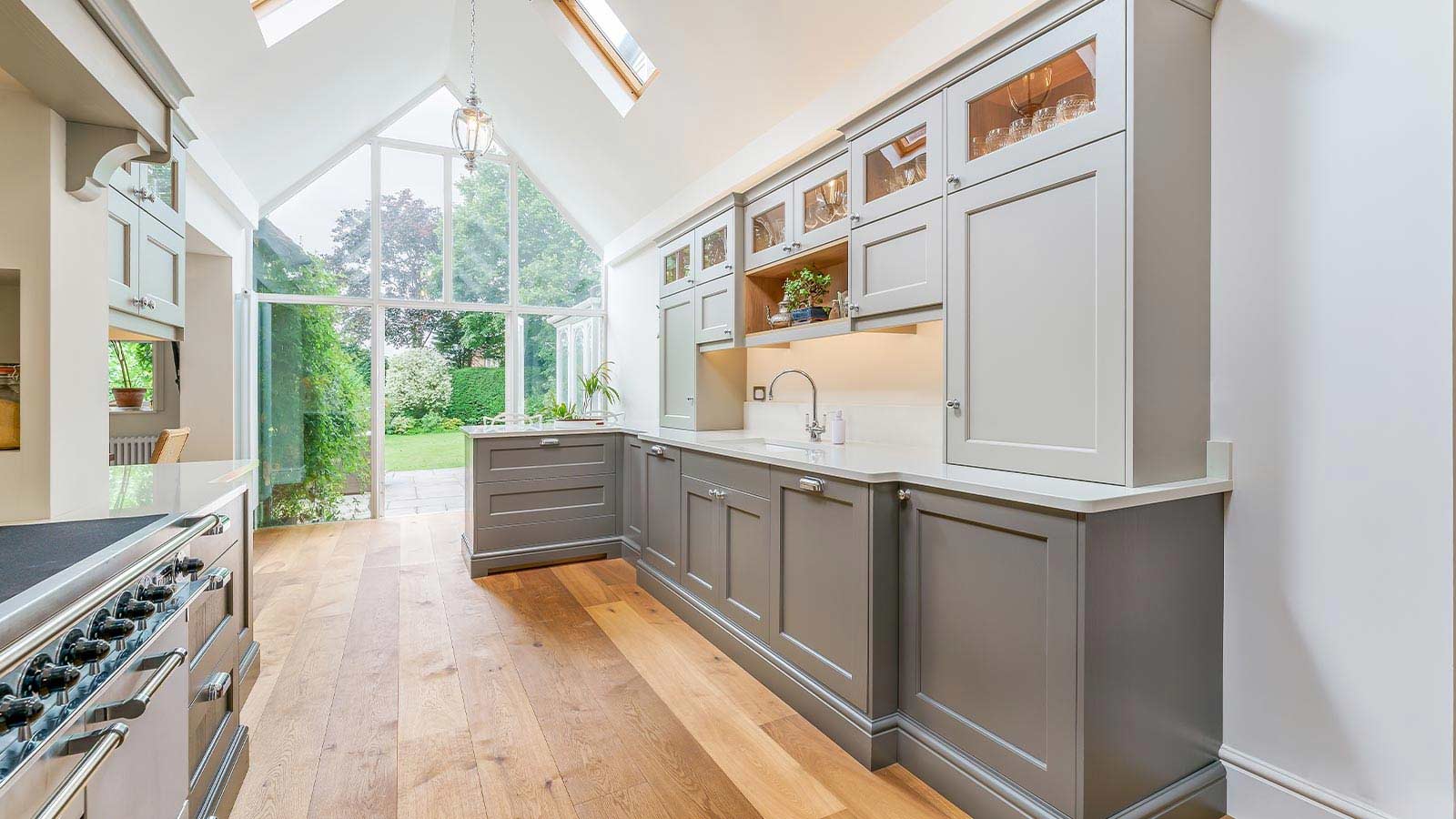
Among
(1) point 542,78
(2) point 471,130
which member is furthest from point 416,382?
(2) point 471,130

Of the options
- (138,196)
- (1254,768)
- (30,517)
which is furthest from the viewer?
(138,196)

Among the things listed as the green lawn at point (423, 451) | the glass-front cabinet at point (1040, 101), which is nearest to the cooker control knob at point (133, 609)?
the glass-front cabinet at point (1040, 101)

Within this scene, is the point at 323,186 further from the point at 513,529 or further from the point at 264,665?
the point at 264,665

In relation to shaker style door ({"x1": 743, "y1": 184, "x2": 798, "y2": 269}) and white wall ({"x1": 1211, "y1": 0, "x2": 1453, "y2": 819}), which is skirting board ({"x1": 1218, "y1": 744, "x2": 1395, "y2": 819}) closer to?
white wall ({"x1": 1211, "y1": 0, "x2": 1453, "y2": 819})

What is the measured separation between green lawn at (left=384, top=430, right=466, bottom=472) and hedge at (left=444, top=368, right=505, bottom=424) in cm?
20

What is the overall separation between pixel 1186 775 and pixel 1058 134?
1772mm

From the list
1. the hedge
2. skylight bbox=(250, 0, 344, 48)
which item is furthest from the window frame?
skylight bbox=(250, 0, 344, 48)

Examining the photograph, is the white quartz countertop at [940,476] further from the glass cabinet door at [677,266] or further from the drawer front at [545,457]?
the glass cabinet door at [677,266]

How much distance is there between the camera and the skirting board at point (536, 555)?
3963mm

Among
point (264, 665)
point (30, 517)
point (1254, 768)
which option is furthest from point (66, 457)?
point (1254, 768)

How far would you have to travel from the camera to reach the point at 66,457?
4.99 feet

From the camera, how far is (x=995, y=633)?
1714 millimetres

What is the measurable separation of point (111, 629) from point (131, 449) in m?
4.71

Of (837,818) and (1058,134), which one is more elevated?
(1058,134)
